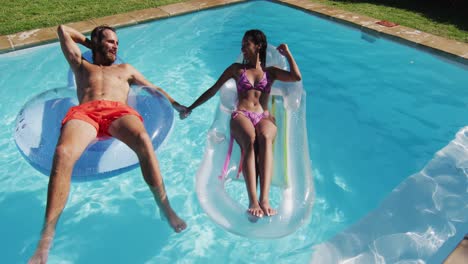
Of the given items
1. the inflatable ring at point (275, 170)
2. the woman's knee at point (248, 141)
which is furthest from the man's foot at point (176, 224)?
the woman's knee at point (248, 141)

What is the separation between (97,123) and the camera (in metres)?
3.09

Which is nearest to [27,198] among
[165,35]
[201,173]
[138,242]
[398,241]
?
[138,242]

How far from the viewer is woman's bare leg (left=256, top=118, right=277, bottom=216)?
2818mm

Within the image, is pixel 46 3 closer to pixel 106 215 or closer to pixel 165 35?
pixel 165 35

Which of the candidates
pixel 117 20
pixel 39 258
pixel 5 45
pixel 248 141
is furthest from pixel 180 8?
pixel 39 258

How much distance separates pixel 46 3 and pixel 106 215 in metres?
6.42

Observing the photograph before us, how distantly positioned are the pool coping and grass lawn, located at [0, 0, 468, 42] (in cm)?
23

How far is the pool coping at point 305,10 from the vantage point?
20.6 ft

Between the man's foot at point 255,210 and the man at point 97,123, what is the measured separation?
1.63ft

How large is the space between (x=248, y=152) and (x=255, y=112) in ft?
1.89

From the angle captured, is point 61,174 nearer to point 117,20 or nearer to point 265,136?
point 265,136

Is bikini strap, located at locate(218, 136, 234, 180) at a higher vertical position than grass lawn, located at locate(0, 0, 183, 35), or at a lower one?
lower

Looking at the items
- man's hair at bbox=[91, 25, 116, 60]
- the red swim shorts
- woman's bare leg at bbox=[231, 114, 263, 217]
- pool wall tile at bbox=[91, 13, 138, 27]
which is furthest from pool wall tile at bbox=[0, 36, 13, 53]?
woman's bare leg at bbox=[231, 114, 263, 217]

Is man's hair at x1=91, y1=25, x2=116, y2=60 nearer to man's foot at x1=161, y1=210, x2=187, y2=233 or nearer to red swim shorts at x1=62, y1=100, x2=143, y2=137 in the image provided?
red swim shorts at x1=62, y1=100, x2=143, y2=137
